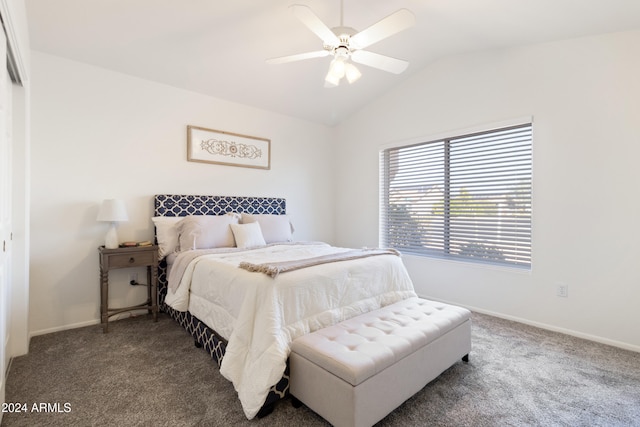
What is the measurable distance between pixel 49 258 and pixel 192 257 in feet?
4.58

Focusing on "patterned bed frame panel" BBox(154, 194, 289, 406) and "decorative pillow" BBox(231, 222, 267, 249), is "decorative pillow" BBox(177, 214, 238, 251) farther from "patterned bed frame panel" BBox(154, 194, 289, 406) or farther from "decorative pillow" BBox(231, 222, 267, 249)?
"patterned bed frame panel" BBox(154, 194, 289, 406)

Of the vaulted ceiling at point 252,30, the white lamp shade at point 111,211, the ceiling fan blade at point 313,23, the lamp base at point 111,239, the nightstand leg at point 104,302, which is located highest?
the vaulted ceiling at point 252,30

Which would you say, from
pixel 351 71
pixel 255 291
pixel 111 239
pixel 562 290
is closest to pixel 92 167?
pixel 111 239

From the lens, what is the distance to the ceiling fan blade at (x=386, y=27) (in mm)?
1841

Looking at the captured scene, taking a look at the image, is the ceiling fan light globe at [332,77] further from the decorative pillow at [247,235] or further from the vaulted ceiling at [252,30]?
the decorative pillow at [247,235]

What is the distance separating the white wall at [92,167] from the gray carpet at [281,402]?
0.51 m

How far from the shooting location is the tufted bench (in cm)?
146

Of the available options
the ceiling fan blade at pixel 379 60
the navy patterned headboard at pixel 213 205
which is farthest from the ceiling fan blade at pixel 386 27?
the navy patterned headboard at pixel 213 205

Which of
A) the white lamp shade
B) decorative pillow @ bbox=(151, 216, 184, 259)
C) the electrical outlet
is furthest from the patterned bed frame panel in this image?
the electrical outlet

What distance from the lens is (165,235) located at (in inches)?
125

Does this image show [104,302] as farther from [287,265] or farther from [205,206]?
[287,265]

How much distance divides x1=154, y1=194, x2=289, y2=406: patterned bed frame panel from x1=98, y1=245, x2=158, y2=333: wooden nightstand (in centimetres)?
15

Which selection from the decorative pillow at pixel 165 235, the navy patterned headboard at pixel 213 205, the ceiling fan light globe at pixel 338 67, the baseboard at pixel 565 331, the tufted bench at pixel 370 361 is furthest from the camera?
the navy patterned headboard at pixel 213 205

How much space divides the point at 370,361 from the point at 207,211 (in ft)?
9.14
